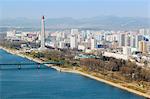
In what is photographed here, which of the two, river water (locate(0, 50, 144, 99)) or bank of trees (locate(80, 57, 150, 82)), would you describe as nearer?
river water (locate(0, 50, 144, 99))

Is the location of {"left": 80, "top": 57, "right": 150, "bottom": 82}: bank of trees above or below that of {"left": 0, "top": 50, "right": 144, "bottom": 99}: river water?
above

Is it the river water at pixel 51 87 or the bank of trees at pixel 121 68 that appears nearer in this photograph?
the river water at pixel 51 87

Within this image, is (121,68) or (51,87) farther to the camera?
(121,68)

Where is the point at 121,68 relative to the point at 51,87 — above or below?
above

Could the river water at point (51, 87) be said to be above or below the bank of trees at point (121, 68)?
below

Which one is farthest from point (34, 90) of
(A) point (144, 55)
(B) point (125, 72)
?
(A) point (144, 55)
